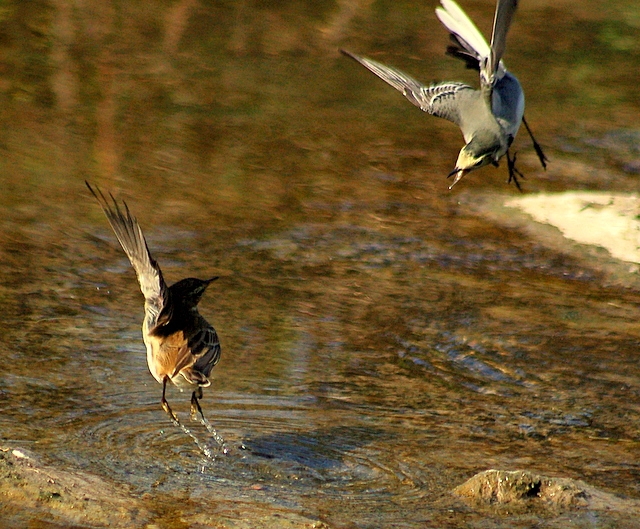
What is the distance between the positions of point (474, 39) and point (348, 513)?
262 cm

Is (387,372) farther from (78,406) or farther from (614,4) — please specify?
(614,4)

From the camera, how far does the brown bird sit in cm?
570

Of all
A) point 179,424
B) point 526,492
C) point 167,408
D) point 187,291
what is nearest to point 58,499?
point 167,408

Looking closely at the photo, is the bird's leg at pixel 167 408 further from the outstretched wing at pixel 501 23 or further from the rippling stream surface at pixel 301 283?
the outstretched wing at pixel 501 23

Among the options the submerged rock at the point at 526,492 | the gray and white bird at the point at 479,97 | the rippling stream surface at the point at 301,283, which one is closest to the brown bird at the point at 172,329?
the rippling stream surface at the point at 301,283

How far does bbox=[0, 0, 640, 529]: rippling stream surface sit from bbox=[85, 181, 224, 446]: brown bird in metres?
0.45

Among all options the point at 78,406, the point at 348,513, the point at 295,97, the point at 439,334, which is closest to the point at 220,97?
the point at 295,97

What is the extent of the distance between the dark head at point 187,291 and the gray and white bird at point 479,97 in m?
1.51

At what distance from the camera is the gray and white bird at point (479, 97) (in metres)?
5.90

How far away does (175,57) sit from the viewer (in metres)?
15.3

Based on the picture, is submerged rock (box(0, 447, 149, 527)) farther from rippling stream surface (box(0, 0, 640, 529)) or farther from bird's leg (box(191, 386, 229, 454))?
bird's leg (box(191, 386, 229, 454))

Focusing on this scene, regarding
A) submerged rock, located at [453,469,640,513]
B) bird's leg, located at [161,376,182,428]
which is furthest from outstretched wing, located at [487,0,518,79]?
bird's leg, located at [161,376,182,428]

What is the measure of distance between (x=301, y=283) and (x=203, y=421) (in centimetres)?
243

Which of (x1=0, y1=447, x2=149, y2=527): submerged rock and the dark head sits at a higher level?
the dark head
